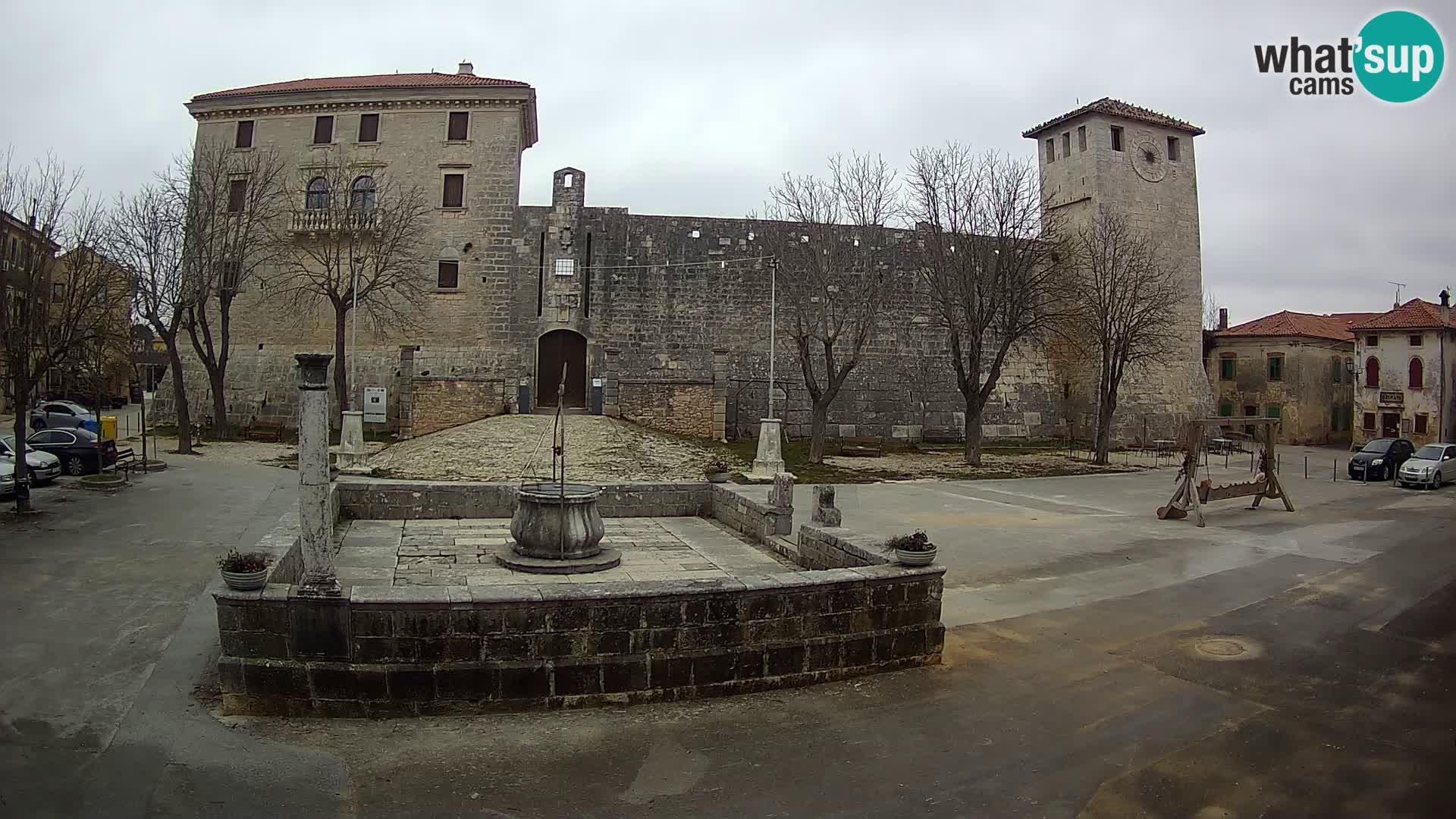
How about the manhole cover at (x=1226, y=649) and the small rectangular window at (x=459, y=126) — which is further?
the small rectangular window at (x=459, y=126)

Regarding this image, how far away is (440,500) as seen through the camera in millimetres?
10492

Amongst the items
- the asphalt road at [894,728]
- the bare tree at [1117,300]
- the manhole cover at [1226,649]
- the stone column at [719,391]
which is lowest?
the asphalt road at [894,728]

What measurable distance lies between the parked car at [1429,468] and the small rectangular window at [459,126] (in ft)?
98.1

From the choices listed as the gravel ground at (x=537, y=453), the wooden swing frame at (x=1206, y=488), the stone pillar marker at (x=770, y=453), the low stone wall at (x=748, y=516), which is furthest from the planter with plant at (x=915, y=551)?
the stone pillar marker at (x=770, y=453)

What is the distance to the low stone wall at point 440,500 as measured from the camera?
1037 centimetres

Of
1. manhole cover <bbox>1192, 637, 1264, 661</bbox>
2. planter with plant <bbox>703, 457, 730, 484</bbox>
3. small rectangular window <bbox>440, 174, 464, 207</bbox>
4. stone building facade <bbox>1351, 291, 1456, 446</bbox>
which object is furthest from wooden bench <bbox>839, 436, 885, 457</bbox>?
stone building facade <bbox>1351, 291, 1456, 446</bbox>

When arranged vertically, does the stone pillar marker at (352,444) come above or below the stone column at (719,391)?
below

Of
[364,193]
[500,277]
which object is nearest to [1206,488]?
[500,277]

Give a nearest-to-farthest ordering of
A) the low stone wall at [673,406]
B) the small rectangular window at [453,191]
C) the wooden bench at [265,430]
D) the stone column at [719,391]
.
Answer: the low stone wall at [673,406], the stone column at [719,391], the wooden bench at [265,430], the small rectangular window at [453,191]

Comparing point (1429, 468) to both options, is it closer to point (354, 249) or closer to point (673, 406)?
point (673, 406)

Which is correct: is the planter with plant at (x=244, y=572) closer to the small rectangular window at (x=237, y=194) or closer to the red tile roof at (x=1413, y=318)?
the small rectangular window at (x=237, y=194)

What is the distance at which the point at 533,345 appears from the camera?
1155 inches

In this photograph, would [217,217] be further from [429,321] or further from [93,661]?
[93,661]

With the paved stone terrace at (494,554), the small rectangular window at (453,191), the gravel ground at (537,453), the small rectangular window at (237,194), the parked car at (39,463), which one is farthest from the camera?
the small rectangular window at (453,191)
